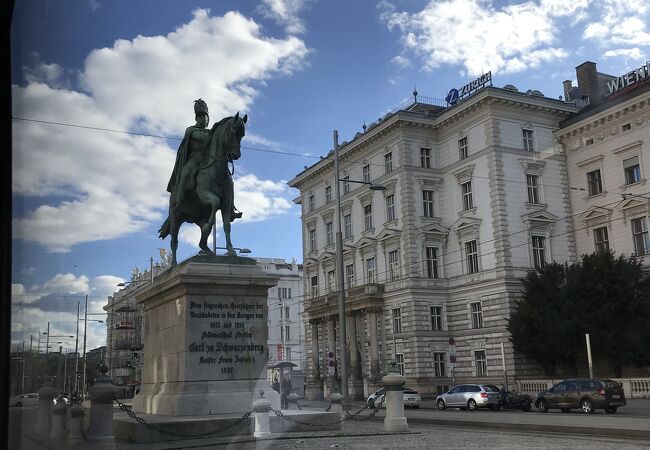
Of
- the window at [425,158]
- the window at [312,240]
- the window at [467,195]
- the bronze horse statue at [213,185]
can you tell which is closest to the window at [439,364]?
the window at [467,195]

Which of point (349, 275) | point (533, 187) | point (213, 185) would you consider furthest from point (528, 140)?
point (213, 185)

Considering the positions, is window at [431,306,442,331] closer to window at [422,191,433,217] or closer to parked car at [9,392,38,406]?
window at [422,191,433,217]

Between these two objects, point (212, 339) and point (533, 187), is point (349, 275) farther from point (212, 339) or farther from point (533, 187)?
point (212, 339)

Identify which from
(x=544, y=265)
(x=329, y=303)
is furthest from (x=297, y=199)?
(x=544, y=265)

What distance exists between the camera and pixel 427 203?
55156 millimetres

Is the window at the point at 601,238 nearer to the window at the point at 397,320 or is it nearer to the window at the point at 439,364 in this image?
the window at the point at 439,364

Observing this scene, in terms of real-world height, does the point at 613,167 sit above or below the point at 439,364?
above

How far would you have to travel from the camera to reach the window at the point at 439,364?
170 ft

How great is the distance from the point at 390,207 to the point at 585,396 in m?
28.9

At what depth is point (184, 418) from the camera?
39.5 ft

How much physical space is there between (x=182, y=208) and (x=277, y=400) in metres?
4.56

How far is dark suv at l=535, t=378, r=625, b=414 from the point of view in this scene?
2845 cm

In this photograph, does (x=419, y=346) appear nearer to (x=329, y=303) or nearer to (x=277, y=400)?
(x=329, y=303)

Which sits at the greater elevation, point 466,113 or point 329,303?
point 466,113
